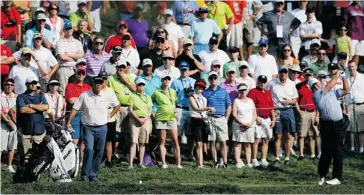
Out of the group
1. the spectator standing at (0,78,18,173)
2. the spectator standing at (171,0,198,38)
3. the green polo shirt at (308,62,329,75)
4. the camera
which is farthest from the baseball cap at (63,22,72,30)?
the green polo shirt at (308,62,329,75)

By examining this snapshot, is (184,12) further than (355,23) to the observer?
No

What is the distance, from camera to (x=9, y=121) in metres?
21.1

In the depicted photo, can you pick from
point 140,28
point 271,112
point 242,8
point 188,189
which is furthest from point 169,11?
point 188,189

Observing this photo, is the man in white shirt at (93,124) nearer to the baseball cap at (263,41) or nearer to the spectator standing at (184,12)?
the baseball cap at (263,41)

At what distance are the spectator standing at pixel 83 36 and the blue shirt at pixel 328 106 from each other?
623cm

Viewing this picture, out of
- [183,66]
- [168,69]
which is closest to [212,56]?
[168,69]

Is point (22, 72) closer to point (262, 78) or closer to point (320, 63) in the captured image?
point (262, 78)

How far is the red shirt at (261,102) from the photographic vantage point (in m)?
22.3

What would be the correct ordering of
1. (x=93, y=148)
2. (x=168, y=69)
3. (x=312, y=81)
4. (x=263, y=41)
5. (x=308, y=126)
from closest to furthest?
(x=93, y=148) → (x=312, y=81) → (x=168, y=69) → (x=308, y=126) → (x=263, y=41)

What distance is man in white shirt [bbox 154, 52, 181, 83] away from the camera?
2273cm

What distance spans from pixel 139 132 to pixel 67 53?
288cm

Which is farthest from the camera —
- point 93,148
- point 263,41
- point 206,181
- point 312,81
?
point 263,41

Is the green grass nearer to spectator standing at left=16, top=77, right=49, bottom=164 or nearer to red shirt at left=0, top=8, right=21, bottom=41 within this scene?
spectator standing at left=16, top=77, right=49, bottom=164

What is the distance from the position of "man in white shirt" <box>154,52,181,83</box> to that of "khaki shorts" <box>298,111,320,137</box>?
2.83 metres
